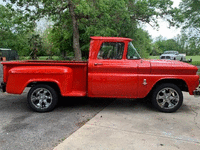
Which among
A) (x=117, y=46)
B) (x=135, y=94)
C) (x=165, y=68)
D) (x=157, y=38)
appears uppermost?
(x=157, y=38)

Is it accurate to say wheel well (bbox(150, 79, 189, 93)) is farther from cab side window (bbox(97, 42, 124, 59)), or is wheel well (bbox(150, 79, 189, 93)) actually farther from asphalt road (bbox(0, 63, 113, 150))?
asphalt road (bbox(0, 63, 113, 150))

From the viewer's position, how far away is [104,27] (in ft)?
46.6

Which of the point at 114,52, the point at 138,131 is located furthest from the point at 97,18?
the point at 138,131

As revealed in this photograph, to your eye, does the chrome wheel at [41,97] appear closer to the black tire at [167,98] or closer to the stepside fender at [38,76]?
the stepside fender at [38,76]

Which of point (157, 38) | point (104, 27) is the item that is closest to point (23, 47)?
point (104, 27)

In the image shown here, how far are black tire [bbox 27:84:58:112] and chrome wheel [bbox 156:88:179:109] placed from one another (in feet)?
8.80

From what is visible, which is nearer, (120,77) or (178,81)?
(120,77)

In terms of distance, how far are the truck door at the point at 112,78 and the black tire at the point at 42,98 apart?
0.95m

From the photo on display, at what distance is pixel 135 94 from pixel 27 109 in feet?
9.64

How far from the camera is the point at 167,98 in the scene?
16.1 feet

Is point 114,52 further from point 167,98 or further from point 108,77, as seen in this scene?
point 167,98

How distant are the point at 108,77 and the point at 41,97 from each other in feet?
5.89

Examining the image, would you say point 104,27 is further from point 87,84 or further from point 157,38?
point 157,38

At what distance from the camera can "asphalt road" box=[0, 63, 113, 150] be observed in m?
3.27
